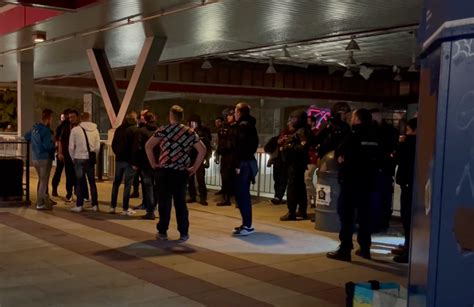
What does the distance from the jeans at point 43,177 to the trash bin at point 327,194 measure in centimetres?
470

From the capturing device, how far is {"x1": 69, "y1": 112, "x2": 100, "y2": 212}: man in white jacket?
984cm

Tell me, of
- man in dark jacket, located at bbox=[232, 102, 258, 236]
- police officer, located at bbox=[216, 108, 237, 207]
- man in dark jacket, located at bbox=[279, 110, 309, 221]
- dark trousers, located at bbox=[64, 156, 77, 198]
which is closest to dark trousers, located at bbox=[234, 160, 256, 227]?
man in dark jacket, located at bbox=[232, 102, 258, 236]

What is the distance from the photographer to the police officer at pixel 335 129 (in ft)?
27.8

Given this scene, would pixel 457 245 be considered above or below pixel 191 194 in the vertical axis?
above

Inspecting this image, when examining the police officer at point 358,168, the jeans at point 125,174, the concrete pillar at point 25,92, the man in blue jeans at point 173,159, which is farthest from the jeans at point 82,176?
the concrete pillar at point 25,92

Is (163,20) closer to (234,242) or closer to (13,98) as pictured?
(234,242)

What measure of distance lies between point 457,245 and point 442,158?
324mm

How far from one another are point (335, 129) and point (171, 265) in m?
3.31

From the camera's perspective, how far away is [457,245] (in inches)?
85.8

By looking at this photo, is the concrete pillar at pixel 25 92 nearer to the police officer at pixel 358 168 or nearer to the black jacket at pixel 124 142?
the black jacket at pixel 124 142

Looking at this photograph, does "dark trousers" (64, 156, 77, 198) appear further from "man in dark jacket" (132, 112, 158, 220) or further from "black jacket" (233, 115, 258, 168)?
"black jacket" (233, 115, 258, 168)

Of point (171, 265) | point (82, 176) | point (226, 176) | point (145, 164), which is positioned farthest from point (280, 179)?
point (171, 265)

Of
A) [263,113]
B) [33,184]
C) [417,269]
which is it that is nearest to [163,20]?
[33,184]

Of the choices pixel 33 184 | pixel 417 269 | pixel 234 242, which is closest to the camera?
pixel 417 269
